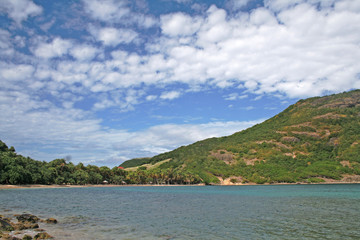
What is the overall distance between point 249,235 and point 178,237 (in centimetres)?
822

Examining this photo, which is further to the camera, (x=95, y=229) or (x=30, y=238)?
(x=95, y=229)

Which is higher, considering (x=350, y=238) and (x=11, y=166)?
(x=11, y=166)

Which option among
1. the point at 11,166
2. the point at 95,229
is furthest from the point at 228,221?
the point at 11,166

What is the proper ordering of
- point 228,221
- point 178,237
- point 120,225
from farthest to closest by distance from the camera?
1. point 228,221
2. point 120,225
3. point 178,237

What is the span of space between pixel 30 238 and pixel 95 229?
841cm

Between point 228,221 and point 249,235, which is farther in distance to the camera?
point 228,221

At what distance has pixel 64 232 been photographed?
107 feet

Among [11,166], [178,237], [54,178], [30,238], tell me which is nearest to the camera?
[30,238]

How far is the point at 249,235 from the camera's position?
1233 inches

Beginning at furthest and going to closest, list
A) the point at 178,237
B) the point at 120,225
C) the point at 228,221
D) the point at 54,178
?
the point at 54,178 → the point at 228,221 → the point at 120,225 → the point at 178,237

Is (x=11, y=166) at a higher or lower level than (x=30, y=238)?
higher

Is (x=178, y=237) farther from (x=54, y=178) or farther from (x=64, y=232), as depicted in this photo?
(x=54, y=178)

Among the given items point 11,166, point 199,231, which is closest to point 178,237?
point 199,231

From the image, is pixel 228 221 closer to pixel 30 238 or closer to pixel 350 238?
pixel 350 238
